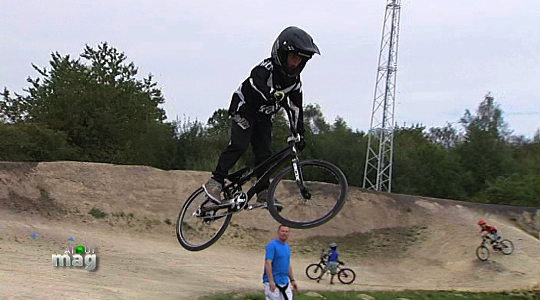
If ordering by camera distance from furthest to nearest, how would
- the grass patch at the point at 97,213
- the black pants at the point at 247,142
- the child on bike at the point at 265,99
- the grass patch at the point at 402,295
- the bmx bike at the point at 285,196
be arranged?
the grass patch at the point at 97,213, the grass patch at the point at 402,295, the black pants at the point at 247,142, the bmx bike at the point at 285,196, the child on bike at the point at 265,99

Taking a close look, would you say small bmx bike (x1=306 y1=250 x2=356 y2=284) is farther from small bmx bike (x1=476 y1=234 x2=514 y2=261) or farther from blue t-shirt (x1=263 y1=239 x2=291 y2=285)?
blue t-shirt (x1=263 y1=239 x2=291 y2=285)

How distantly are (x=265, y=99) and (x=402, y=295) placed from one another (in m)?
13.9

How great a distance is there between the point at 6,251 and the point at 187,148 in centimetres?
786

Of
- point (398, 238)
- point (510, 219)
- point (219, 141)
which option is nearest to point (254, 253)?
point (219, 141)

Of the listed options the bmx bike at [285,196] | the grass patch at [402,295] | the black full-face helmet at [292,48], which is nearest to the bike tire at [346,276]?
the grass patch at [402,295]

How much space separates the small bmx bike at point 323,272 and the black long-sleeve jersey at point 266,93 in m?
15.4

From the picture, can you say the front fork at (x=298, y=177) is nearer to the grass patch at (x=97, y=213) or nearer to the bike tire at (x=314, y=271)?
the bike tire at (x=314, y=271)

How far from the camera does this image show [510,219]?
98.3ft

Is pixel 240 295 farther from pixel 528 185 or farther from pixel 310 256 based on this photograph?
pixel 528 185

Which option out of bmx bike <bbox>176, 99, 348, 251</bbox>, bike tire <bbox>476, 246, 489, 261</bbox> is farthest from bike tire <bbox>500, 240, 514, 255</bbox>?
bmx bike <bbox>176, 99, 348, 251</bbox>

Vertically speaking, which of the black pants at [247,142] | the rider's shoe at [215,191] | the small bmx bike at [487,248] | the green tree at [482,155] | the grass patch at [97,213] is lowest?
the small bmx bike at [487,248]

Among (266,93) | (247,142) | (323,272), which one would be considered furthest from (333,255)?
(266,93)

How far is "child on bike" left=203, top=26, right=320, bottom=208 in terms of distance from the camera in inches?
242

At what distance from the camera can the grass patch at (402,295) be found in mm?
16484
